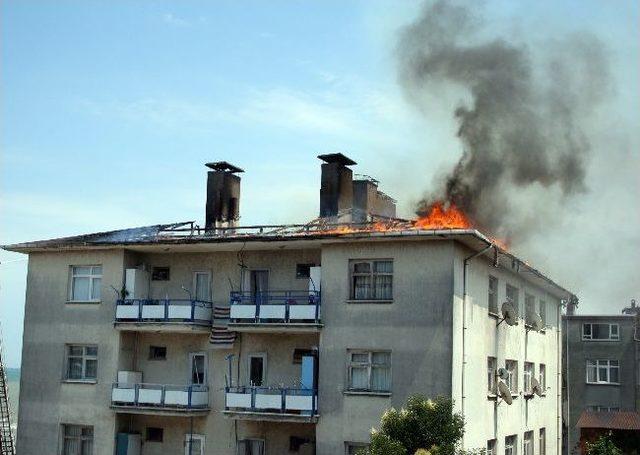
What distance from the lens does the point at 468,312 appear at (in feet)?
A: 111

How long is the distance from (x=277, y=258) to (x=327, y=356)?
5158 millimetres

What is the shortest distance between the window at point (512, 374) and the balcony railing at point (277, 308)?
1124 centimetres

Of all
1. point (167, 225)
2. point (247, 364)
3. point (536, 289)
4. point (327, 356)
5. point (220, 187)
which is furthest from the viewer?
point (536, 289)

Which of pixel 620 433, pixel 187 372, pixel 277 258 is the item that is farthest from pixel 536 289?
pixel 187 372

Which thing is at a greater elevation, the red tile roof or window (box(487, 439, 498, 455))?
the red tile roof

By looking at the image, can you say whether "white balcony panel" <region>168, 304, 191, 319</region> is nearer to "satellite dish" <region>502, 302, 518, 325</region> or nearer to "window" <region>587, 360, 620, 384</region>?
"satellite dish" <region>502, 302, 518, 325</region>

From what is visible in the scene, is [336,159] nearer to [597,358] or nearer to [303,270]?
[303,270]

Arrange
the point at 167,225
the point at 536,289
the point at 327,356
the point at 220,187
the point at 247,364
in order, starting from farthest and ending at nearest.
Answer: the point at 536,289, the point at 220,187, the point at 167,225, the point at 247,364, the point at 327,356

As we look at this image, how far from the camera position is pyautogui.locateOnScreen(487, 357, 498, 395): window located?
36.9m

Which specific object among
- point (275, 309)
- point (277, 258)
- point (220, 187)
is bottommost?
point (275, 309)

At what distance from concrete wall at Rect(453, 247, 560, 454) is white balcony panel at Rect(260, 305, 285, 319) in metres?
6.67

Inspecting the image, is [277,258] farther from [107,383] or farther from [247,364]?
[107,383]

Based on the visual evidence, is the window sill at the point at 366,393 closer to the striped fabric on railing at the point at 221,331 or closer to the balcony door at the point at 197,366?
the striped fabric on railing at the point at 221,331

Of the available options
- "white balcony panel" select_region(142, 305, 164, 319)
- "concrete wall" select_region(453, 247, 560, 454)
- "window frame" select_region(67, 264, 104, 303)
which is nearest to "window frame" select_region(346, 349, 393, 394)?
"concrete wall" select_region(453, 247, 560, 454)
